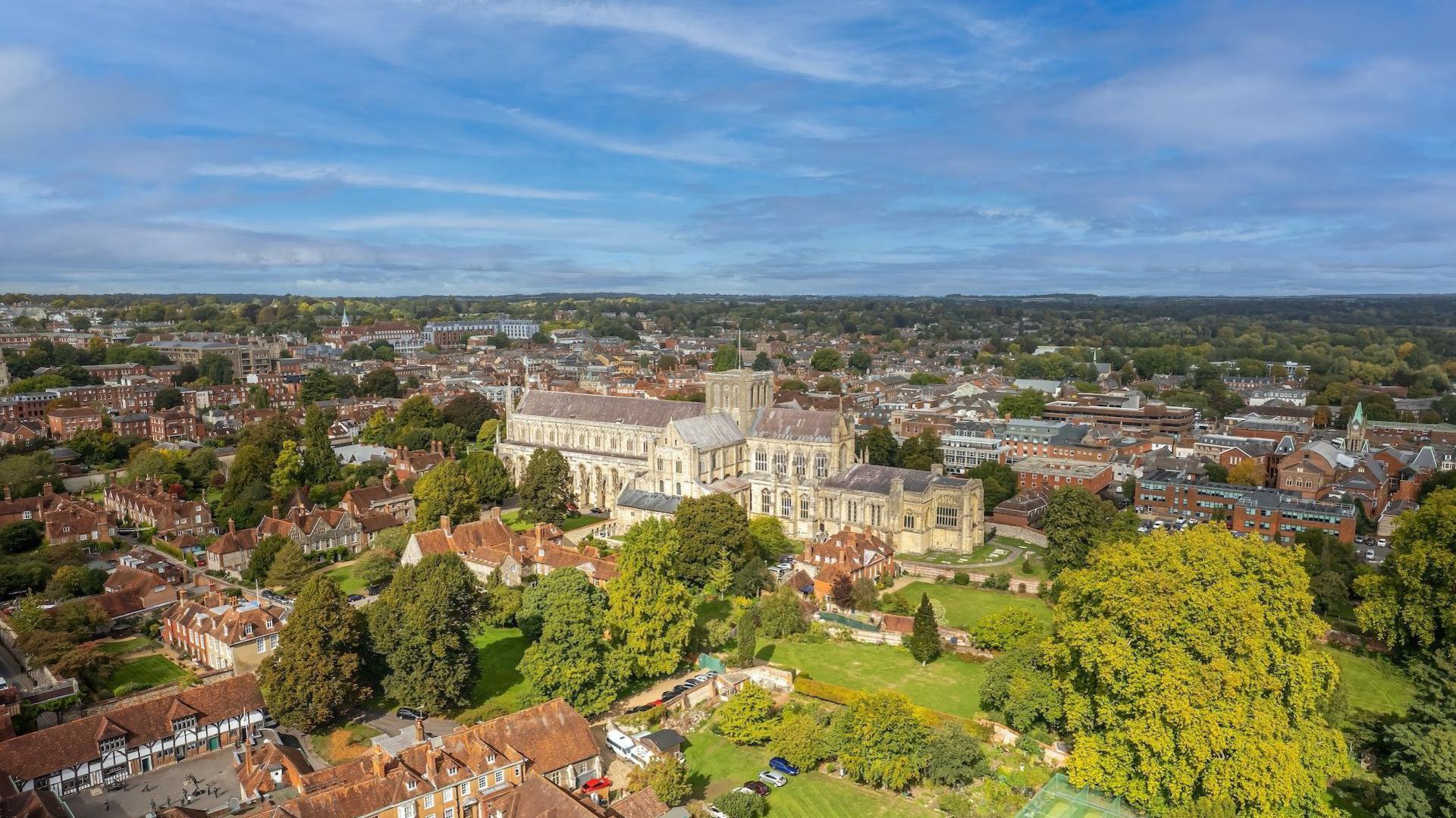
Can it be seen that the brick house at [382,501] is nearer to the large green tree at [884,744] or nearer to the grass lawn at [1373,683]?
the large green tree at [884,744]

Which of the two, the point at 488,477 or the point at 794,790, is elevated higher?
the point at 488,477

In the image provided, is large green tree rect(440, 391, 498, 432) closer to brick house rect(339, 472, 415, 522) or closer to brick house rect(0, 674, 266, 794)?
brick house rect(339, 472, 415, 522)

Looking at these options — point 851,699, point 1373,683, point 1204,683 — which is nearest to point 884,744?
point 851,699

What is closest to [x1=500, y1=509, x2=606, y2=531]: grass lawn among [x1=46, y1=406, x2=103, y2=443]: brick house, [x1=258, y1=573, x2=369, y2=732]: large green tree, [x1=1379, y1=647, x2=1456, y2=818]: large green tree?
[x1=258, y1=573, x2=369, y2=732]: large green tree

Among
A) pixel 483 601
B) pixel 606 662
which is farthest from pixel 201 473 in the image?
pixel 606 662

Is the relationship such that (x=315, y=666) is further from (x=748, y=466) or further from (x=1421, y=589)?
(x=1421, y=589)

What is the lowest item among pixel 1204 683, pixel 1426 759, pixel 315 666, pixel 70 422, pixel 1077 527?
pixel 315 666

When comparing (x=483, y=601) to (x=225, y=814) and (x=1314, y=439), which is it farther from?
(x=1314, y=439)
